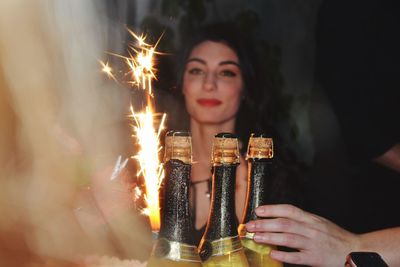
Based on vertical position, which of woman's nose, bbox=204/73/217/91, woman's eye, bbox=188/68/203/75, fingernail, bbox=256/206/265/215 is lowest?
fingernail, bbox=256/206/265/215

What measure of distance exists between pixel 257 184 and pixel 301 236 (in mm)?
267

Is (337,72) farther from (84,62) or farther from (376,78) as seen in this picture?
(84,62)

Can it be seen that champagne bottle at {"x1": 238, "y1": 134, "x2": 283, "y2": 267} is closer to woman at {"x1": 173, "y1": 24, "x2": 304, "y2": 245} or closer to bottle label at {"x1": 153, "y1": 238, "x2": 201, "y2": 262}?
bottle label at {"x1": 153, "y1": 238, "x2": 201, "y2": 262}

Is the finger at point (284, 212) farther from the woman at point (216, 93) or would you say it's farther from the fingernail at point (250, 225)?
the woman at point (216, 93)

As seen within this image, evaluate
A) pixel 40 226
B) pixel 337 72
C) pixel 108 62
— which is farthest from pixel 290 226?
pixel 108 62

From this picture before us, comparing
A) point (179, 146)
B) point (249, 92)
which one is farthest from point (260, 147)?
point (249, 92)

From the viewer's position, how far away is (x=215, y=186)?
1.26m

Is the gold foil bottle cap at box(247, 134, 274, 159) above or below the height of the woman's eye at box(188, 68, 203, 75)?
below

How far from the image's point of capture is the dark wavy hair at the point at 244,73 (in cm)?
316

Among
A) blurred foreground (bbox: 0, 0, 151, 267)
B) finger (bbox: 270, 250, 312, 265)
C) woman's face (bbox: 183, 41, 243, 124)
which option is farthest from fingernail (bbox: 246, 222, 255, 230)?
woman's face (bbox: 183, 41, 243, 124)

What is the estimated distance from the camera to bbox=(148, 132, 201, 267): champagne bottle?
121 cm

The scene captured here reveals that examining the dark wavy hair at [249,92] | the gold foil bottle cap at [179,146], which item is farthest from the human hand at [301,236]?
the dark wavy hair at [249,92]

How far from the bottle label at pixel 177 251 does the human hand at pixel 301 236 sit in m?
0.17

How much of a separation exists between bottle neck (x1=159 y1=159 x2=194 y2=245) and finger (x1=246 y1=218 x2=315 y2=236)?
176 mm
